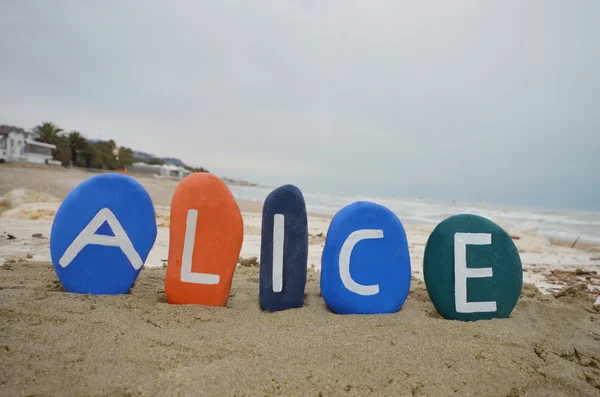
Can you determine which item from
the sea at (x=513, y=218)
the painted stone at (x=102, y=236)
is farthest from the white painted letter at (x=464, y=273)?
the sea at (x=513, y=218)

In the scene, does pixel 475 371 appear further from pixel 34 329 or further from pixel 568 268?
pixel 568 268

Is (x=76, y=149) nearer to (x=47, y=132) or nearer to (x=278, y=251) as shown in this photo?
(x=47, y=132)

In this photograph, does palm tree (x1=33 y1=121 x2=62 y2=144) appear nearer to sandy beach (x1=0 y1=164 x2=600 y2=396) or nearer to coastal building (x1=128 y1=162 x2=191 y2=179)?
coastal building (x1=128 y1=162 x2=191 y2=179)

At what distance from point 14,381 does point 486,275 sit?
289cm

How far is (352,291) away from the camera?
253 cm

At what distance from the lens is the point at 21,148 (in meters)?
32.6

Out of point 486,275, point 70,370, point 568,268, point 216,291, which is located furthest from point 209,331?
point 568,268

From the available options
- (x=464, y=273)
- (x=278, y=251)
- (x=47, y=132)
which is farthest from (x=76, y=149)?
(x=464, y=273)

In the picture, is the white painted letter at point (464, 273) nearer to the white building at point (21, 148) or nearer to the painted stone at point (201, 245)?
the painted stone at point (201, 245)

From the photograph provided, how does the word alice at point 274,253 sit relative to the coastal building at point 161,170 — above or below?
below

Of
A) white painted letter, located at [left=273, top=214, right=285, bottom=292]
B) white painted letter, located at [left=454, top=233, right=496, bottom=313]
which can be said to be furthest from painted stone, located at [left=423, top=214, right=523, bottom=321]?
white painted letter, located at [left=273, top=214, right=285, bottom=292]

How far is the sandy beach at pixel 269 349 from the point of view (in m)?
1.44

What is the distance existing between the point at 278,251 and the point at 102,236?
4.32 feet

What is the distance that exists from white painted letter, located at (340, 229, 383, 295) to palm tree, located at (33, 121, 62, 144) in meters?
44.9
